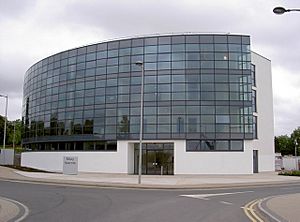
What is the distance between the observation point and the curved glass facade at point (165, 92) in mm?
45375

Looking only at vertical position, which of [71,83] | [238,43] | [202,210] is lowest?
[202,210]

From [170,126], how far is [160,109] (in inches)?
92.5

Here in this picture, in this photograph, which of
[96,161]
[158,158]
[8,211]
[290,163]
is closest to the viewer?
[8,211]

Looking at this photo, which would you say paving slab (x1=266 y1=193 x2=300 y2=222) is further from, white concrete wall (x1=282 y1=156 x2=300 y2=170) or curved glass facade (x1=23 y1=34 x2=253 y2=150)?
white concrete wall (x1=282 y1=156 x2=300 y2=170)

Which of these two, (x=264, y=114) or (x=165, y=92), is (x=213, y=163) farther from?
(x=264, y=114)

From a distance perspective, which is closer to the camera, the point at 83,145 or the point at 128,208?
the point at 128,208

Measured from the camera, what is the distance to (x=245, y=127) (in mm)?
45438

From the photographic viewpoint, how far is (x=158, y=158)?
1822 inches

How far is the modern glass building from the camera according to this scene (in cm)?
4488

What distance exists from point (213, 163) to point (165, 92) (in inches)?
389

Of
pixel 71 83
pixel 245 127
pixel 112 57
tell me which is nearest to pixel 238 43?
pixel 245 127

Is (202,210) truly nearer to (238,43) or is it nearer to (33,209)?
(33,209)

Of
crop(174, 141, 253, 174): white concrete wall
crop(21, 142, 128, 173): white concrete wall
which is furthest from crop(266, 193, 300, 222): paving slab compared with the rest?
crop(21, 142, 128, 173): white concrete wall

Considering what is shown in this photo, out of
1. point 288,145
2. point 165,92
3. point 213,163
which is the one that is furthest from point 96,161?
point 288,145
